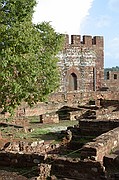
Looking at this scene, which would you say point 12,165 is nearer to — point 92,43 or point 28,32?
point 28,32

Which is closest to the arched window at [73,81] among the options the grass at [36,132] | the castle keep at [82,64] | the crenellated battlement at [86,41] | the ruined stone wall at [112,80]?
the castle keep at [82,64]

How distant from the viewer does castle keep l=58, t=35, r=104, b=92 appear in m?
34.0

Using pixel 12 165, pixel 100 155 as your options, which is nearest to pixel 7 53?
pixel 12 165

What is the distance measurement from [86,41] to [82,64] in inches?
95.9

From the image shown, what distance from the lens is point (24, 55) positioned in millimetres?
13391

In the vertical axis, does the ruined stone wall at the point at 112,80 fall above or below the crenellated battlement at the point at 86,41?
below

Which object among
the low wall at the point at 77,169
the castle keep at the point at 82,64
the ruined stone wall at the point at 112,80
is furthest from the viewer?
the ruined stone wall at the point at 112,80

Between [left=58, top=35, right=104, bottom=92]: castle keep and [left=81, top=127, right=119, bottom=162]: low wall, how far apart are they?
21.2 metres

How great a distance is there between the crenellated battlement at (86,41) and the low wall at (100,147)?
73.6 ft

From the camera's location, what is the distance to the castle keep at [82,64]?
34.0 metres

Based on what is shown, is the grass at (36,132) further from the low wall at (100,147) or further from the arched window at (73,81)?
the arched window at (73,81)

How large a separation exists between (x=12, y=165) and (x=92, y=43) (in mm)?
26997

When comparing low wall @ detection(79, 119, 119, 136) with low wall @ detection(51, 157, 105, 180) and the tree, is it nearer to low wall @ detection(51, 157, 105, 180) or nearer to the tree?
the tree

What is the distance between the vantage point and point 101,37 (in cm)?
3653
